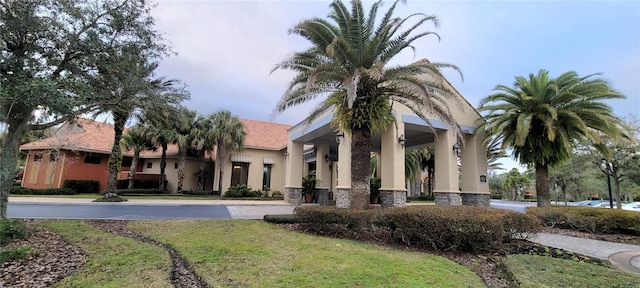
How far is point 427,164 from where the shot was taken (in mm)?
33312

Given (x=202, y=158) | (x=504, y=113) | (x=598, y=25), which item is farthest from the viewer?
(x=202, y=158)

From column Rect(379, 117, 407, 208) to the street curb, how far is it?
22.4 feet

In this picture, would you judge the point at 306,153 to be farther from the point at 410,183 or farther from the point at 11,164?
the point at 11,164

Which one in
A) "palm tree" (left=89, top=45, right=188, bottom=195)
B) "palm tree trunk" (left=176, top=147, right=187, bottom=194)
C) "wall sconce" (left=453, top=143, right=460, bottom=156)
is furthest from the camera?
"palm tree trunk" (left=176, top=147, right=187, bottom=194)

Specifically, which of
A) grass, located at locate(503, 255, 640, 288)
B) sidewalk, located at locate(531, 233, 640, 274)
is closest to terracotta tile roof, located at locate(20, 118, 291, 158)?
sidewalk, located at locate(531, 233, 640, 274)

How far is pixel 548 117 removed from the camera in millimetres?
12992

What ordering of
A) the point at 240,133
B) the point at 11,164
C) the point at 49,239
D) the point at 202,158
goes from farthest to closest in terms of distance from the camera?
the point at 202,158 < the point at 240,133 < the point at 11,164 < the point at 49,239

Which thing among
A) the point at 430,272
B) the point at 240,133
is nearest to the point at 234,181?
the point at 240,133

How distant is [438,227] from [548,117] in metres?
10.0

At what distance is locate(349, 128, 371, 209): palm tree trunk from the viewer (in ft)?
31.4

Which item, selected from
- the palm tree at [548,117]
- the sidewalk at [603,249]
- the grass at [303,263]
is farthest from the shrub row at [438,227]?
the palm tree at [548,117]

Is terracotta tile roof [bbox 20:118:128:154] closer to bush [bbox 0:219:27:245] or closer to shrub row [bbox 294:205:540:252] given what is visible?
bush [bbox 0:219:27:245]

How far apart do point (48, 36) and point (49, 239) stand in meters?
5.18

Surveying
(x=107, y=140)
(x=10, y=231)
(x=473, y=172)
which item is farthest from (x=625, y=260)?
(x=107, y=140)
